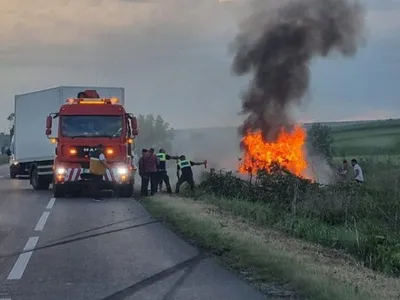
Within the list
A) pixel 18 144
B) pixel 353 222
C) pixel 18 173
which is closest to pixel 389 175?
pixel 353 222

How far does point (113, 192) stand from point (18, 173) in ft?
30.2

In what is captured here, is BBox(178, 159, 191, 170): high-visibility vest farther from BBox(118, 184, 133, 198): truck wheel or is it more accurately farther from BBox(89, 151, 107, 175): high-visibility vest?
BBox(89, 151, 107, 175): high-visibility vest

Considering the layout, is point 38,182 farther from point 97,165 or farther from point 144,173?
point 144,173

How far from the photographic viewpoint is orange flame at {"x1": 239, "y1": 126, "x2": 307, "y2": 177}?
30828 millimetres

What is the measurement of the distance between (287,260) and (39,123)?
21475mm

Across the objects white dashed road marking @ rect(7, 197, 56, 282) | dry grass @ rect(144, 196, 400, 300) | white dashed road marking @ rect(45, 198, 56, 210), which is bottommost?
white dashed road marking @ rect(45, 198, 56, 210)

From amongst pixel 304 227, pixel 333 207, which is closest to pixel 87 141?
pixel 333 207

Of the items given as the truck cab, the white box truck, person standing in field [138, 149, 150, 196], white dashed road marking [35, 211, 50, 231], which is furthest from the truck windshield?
white dashed road marking [35, 211, 50, 231]

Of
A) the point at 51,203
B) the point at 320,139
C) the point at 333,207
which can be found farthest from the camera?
the point at 320,139

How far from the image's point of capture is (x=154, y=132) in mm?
76562

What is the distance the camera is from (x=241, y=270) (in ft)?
34.4

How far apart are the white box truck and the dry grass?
1244 centimetres

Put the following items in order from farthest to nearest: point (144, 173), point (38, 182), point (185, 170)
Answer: point (38, 182) < point (185, 170) < point (144, 173)

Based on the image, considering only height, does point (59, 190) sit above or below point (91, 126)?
below
